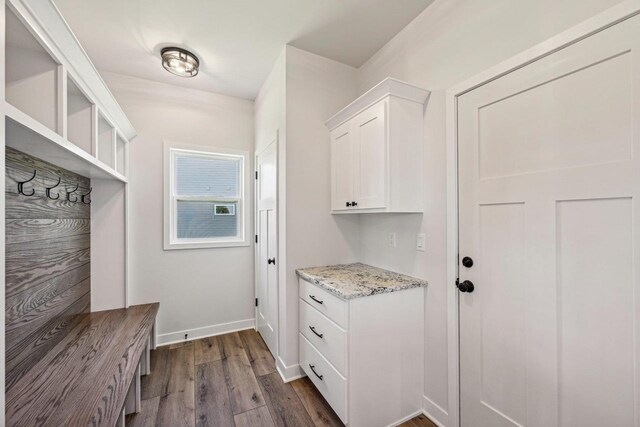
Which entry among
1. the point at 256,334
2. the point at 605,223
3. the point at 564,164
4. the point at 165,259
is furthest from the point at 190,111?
the point at 605,223

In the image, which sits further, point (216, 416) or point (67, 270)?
point (67, 270)

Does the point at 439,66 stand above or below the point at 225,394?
above

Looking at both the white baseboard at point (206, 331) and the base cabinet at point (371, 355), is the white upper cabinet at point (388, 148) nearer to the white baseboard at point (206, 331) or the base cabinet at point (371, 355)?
the base cabinet at point (371, 355)

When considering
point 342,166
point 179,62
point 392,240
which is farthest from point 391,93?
point 179,62

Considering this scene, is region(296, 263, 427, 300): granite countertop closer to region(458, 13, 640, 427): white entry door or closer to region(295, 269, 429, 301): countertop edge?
region(295, 269, 429, 301): countertop edge

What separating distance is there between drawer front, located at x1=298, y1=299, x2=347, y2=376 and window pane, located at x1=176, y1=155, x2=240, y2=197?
1698 mm

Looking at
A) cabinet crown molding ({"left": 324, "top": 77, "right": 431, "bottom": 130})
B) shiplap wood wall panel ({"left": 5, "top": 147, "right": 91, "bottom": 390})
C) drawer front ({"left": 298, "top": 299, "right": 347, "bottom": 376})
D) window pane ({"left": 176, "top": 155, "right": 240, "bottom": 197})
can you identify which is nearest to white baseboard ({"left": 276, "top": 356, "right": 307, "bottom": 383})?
drawer front ({"left": 298, "top": 299, "right": 347, "bottom": 376})

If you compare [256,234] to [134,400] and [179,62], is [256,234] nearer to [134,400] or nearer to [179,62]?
[134,400]

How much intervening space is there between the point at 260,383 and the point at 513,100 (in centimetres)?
254

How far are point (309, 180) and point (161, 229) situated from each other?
1713 millimetres

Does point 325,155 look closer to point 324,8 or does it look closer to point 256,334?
point 324,8

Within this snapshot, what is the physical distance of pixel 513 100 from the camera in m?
1.29

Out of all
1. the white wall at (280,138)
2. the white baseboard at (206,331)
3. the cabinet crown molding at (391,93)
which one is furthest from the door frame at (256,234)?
the cabinet crown molding at (391,93)

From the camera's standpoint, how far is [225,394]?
6.34 ft
